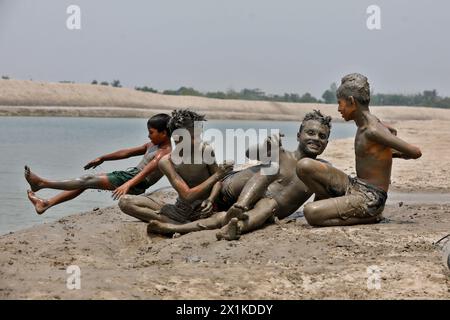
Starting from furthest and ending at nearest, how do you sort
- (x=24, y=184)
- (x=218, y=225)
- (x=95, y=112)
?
(x=95, y=112) → (x=24, y=184) → (x=218, y=225)

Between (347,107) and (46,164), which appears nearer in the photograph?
(347,107)

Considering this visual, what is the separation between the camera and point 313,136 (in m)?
7.96

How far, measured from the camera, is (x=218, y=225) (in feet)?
26.2

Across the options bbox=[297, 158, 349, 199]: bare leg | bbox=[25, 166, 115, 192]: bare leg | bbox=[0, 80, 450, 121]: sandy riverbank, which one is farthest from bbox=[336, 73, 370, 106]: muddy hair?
bbox=[0, 80, 450, 121]: sandy riverbank

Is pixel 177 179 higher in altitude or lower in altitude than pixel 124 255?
higher

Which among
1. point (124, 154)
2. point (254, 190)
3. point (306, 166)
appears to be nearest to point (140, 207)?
point (254, 190)

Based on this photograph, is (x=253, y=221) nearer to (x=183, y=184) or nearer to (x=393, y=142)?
(x=183, y=184)

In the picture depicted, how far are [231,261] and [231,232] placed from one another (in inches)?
24.3

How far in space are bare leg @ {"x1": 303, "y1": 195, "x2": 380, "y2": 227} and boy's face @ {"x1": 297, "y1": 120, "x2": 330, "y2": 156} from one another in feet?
1.86

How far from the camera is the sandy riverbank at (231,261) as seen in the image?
5.80 metres
